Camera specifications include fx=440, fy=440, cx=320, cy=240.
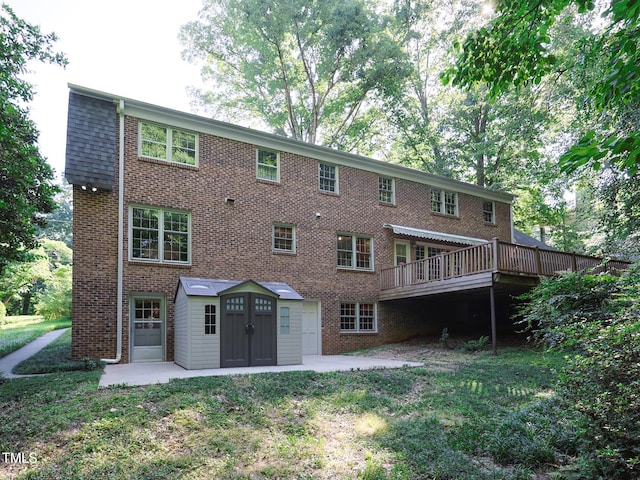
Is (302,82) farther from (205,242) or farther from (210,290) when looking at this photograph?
(210,290)

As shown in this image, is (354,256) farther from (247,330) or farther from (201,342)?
(201,342)

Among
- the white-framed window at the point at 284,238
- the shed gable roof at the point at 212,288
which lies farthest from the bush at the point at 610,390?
the white-framed window at the point at 284,238

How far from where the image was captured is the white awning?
56.3 ft

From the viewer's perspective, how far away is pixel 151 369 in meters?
10.2

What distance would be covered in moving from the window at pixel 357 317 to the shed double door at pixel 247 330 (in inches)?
209

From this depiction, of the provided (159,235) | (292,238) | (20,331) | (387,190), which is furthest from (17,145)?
(20,331)

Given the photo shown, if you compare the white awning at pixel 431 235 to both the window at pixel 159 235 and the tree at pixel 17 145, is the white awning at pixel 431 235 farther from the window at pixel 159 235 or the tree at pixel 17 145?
the tree at pixel 17 145

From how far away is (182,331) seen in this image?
35.7ft

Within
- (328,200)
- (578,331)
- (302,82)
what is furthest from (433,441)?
(302,82)

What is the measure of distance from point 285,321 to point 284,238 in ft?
13.6

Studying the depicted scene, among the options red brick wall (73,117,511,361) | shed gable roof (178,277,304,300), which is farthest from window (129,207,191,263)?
shed gable roof (178,277,304,300)

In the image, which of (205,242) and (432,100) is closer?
(205,242)

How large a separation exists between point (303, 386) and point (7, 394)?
4802mm

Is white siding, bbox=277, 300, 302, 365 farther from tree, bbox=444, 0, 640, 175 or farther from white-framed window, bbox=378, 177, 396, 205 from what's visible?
white-framed window, bbox=378, 177, 396, 205
